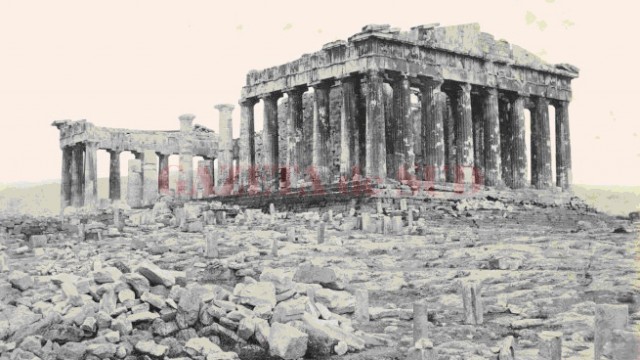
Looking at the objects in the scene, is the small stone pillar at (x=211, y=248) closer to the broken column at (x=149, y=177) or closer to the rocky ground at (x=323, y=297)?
the rocky ground at (x=323, y=297)

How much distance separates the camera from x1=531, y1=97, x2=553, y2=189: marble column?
4091 centimetres

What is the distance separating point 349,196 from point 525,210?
7.03 m

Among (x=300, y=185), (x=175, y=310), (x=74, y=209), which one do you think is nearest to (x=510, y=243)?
(x=175, y=310)

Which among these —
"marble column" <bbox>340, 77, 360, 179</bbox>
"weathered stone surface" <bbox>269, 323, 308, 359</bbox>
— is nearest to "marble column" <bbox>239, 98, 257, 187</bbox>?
"marble column" <bbox>340, 77, 360, 179</bbox>

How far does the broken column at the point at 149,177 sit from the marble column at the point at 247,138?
1039 cm

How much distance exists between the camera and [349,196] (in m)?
32.7

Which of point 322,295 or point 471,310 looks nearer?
point 471,310

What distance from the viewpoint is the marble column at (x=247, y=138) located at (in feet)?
135

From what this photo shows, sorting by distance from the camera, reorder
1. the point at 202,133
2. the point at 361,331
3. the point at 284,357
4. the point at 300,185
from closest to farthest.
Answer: the point at 284,357, the point at 361,331, the point at 300,185, the point at 202,133

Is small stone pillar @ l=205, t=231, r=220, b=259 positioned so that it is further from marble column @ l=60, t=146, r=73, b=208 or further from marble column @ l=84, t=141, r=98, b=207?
marble column @ l=60, t=146, r=73, b=208

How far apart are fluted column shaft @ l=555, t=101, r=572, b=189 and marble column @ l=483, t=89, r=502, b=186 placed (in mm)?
4361

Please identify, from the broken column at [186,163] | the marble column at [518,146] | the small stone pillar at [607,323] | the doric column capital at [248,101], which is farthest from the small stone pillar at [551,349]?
the broken column at [186,163]

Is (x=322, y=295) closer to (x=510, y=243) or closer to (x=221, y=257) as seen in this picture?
(x=221, y=257)

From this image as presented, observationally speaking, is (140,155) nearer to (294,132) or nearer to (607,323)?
(294,132)
